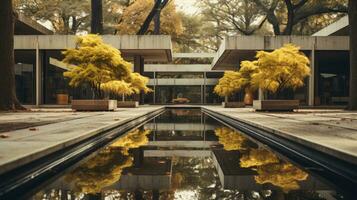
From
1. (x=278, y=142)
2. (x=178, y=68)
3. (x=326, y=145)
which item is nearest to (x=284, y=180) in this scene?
(x=326, y=145)

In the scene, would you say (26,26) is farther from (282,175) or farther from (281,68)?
(282,175)

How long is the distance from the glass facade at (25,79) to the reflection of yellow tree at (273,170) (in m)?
34.8

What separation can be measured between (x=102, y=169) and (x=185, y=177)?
131 centimetres

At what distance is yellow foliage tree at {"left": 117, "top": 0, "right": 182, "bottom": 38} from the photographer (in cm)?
4584

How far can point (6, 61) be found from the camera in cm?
1966

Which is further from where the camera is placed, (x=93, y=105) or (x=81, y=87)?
(x=81, y=87)

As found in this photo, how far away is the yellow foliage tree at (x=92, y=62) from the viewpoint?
21234mm

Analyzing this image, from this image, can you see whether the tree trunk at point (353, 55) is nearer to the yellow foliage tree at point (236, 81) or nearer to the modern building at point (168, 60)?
the yellow foliage tree at point (236, 81)

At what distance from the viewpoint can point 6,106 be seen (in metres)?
19.2

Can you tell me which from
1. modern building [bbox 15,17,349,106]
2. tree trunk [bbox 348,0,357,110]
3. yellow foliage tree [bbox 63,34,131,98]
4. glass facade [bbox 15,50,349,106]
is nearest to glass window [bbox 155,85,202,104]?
modern building [bbox 15,17,349,106]

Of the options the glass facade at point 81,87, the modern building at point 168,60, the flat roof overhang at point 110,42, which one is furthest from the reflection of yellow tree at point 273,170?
the glass facade at point 81,87

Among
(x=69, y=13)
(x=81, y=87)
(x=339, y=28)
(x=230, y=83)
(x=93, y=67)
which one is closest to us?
(x=93, y=67)

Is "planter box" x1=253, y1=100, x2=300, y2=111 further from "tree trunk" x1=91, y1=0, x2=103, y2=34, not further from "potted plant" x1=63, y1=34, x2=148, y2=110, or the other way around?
"tree trunk" x1=91, y1=0, x2=103, y2=34

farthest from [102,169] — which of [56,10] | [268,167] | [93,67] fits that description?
[56,10]
